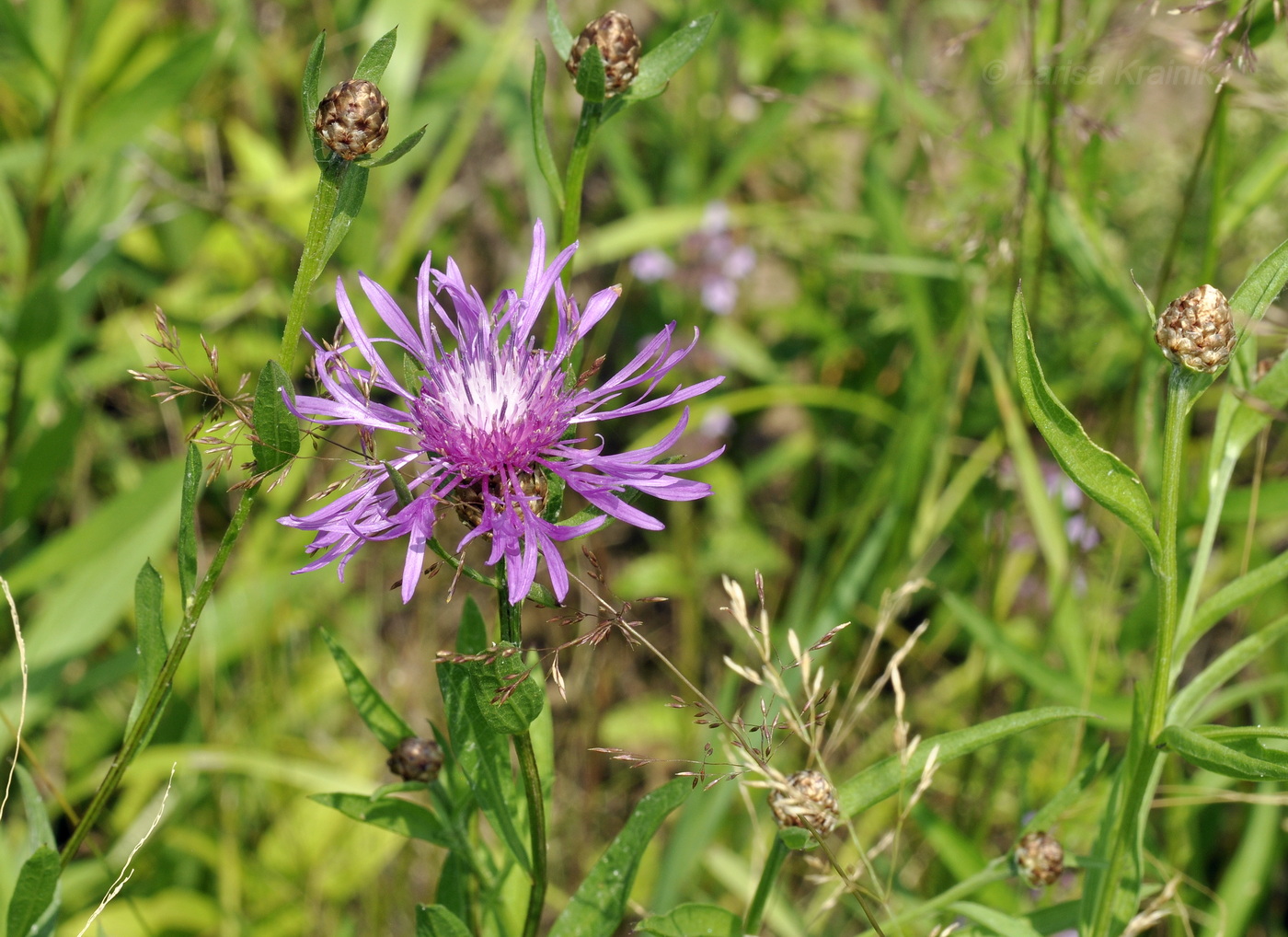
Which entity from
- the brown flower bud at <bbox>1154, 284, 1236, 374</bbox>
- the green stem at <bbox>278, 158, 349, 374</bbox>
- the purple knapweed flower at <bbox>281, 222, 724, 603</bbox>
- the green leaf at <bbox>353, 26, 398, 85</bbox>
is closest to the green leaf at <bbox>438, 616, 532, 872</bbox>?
the purple knapweed flower at <bbox>281, 222, 724, 603</bbox>

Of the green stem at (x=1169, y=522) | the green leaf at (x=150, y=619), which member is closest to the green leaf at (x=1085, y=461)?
the green stem at (x=1169, y=522)

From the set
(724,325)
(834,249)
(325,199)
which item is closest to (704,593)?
(724,325)

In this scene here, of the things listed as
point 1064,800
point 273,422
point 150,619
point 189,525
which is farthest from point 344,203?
point 1064,800

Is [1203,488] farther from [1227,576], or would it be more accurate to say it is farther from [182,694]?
[182,694]

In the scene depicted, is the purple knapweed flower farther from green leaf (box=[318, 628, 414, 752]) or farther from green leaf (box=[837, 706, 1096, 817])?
green leaf (box=[837, 706, 1096, 817])

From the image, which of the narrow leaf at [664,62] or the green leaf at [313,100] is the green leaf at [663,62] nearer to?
the narrow leaf at [664,62]

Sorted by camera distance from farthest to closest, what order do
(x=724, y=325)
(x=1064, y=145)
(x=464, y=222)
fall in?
(x=464, y=222) → (x=724, y=325) → (x=1064, y=145)

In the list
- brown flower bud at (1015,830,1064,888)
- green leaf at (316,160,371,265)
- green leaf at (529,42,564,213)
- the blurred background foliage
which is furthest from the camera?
the blurred background foliage
